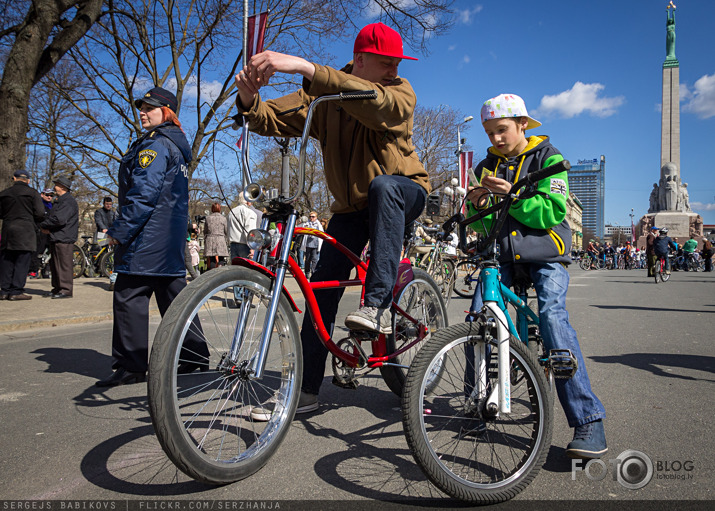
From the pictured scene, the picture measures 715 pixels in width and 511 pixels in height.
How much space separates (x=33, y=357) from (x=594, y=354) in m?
5.30

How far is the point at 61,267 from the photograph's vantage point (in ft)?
31.0

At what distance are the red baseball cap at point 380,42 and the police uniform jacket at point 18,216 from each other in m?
Result: 8.12

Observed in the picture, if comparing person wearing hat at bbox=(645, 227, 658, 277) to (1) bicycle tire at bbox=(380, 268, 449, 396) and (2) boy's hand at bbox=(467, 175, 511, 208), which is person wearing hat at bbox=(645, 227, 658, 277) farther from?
(2) boy's hand at bbox=(467, 175, 511, 208)

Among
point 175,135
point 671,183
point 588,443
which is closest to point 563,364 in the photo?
point 588,443

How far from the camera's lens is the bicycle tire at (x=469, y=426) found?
1959mm

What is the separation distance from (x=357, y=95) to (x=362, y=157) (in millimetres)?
578

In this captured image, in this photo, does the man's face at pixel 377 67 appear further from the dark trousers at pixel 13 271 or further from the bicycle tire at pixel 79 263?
the bicycle tire at pixel 79 263

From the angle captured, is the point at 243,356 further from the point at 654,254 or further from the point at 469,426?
the point at 654,254

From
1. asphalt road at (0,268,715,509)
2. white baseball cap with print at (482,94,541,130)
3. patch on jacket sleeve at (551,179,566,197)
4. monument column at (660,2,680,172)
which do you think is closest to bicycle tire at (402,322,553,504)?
asphalt road at (0,268,715,509)

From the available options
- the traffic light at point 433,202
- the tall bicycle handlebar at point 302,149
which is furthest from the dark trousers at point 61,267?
the tall bicycle handlebar at point 302,149

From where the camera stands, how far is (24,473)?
91.1 inches

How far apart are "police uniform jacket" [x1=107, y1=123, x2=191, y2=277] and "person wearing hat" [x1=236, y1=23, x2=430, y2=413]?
149 cm

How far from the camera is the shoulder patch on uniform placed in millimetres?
3904

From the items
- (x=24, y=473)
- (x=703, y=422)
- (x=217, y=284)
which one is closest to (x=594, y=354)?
(x=703, y=422)
